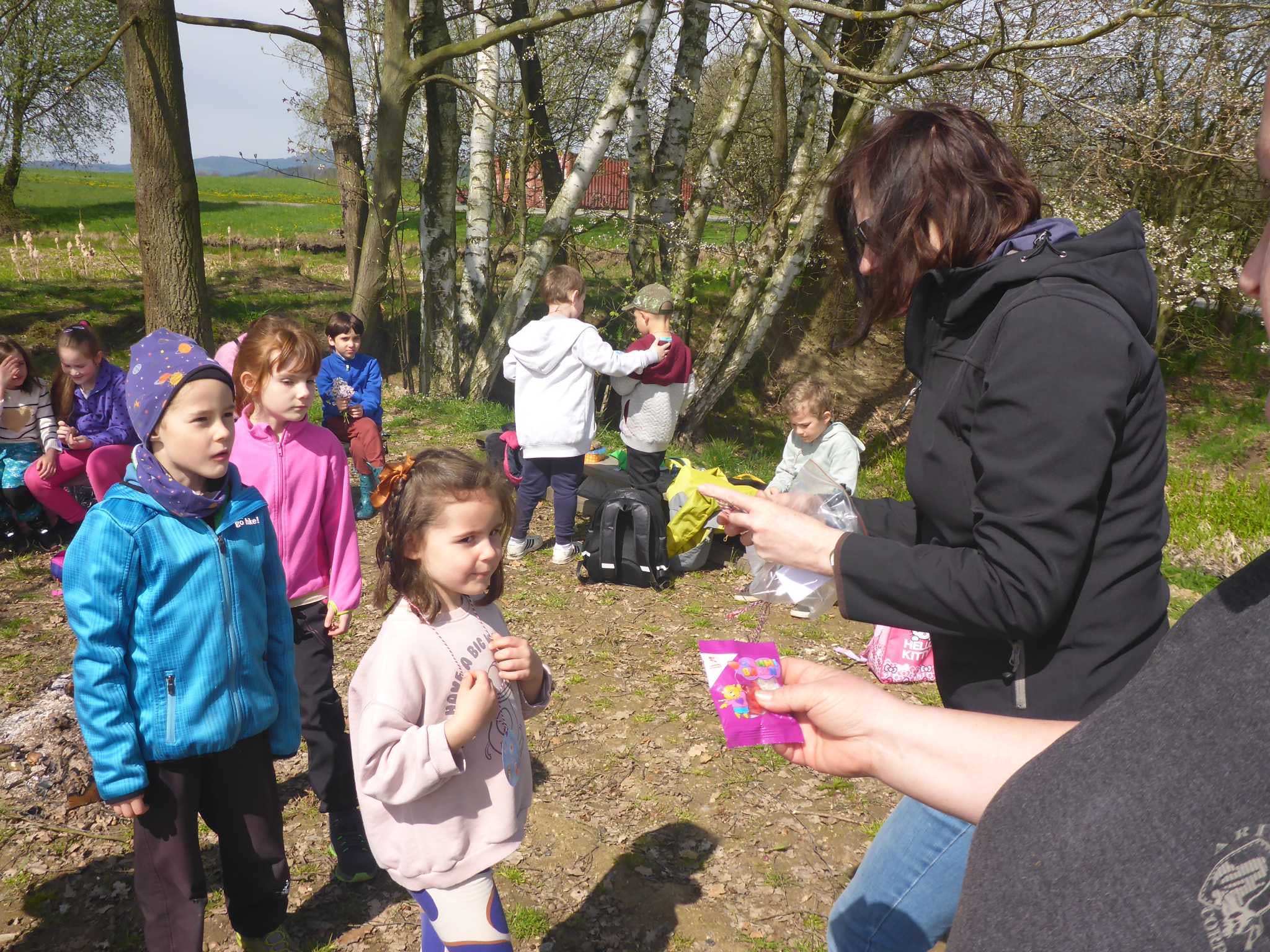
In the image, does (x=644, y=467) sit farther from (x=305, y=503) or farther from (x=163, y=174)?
(x=163, y=174)

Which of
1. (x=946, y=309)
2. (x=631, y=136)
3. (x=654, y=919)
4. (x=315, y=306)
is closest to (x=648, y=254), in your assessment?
(x=631, y=136)

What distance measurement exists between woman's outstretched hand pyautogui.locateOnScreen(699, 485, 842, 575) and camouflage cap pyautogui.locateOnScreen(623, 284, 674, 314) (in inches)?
199

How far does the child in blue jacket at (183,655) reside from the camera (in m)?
2.28

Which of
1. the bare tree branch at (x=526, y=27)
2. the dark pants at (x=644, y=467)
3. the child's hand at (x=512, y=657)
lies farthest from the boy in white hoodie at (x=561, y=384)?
the child's hand at (x=512, y=657)

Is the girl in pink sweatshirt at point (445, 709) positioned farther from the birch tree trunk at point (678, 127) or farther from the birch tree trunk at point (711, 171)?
the birch tree trunk at point (678, 127)

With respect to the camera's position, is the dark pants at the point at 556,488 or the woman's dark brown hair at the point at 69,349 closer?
the woman's dark brown hair at the point at 69,349

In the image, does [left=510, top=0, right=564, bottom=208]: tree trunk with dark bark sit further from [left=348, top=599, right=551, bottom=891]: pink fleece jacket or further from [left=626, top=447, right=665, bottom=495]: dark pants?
[left=348, top=599, right=551, bottom=891]: pink fleece jacket

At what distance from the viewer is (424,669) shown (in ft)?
7.05

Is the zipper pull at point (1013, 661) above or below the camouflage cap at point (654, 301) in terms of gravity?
below

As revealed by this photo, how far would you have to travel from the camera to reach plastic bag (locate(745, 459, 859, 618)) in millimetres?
2203

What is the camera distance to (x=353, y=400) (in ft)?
23.7

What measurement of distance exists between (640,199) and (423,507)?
331 inches

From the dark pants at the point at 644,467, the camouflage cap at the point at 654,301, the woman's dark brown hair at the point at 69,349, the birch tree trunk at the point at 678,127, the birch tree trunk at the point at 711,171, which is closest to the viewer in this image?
the woman's dark brown hair at the point at 69,349

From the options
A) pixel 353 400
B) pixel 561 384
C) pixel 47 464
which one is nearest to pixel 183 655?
pixel 561 384
